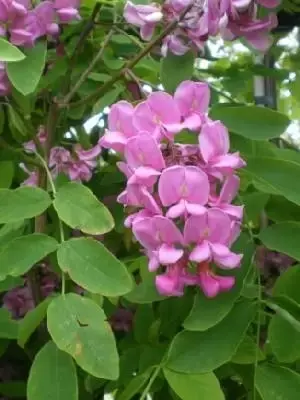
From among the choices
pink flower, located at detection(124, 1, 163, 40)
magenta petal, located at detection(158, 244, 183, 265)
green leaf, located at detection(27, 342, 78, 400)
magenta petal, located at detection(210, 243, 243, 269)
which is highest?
pink flower, located at detection(124, 1, 163, 40)

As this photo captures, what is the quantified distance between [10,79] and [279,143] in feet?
1.24

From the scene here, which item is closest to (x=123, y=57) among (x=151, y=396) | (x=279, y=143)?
(x=279, y=143)

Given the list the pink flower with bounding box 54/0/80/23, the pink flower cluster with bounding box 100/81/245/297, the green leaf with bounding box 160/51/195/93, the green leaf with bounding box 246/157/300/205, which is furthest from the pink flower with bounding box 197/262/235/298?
the pink flower with bounding box 54/0/80/23

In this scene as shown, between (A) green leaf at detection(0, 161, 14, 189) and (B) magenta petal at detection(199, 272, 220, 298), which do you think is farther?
(A) green leaf at detection(0, 161, 14, 189)

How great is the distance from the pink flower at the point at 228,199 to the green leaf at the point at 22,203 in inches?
6.3

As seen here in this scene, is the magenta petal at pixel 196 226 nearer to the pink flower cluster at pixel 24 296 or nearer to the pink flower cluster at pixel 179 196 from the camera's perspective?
the pink flower cluster at pixel 179 196

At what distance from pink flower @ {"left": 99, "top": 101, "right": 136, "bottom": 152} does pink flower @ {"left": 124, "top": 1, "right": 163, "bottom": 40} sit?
122 mm

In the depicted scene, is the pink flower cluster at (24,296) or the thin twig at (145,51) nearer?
the thin twig at (145,51)

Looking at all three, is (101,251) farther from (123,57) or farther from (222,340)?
(123,57)

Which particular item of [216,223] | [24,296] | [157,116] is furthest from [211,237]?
[24,296]

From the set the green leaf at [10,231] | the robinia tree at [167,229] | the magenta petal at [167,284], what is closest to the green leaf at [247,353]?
the robinia tree at [167,229]

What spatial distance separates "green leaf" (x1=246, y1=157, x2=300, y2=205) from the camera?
2.55 feet

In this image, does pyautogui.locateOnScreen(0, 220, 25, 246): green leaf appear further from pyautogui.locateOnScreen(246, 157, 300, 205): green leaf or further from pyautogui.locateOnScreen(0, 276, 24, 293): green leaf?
pyautogui.locateOnScreen(246, 157, 300, 205): green leaf

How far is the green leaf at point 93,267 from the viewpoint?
71 centimetres
